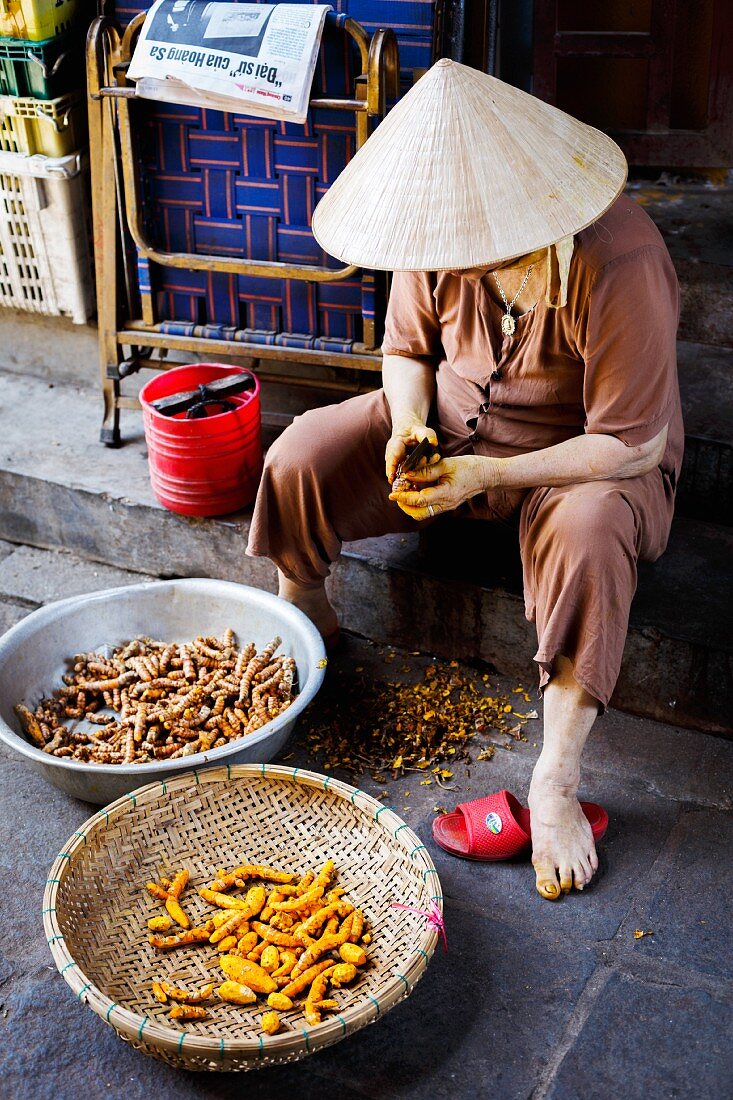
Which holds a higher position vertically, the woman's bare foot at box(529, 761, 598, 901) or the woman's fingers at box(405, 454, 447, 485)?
the woman's fingers at box(405, 454, 447, 485)

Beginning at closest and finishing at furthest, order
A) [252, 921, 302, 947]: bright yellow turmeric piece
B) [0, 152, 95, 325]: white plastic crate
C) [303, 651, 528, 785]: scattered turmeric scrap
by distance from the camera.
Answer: [252, 921, 302, 947]: bright yellow turmeric piece
[303, 651, 528, 785]: scattered turmeric scrap
[0, 152, 95, 325]: white plastic crate

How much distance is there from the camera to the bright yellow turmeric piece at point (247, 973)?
2.10 m

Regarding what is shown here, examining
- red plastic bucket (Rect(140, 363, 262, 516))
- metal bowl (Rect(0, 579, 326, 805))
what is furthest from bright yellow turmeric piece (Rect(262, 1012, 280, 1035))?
red plastic bucket (Rect(140, 363, 262, 516))

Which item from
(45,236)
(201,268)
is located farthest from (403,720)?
(45,236)

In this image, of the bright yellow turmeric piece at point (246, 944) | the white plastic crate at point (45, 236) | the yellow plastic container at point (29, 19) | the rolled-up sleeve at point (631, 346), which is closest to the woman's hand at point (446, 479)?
the rolled-up sleeve at point (631, 346)

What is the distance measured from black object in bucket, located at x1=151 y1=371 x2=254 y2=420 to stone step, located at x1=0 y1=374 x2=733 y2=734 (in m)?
0.34

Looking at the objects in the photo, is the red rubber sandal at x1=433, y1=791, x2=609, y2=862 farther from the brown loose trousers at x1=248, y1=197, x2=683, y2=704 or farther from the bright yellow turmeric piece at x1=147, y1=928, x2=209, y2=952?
the bright yellow turmeric piece at x1=147, y1=928, x2=209, y2=952

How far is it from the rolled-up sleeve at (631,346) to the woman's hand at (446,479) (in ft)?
0.87

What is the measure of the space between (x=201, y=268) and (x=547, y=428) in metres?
1.40

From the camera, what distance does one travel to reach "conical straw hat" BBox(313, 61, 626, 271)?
202cm

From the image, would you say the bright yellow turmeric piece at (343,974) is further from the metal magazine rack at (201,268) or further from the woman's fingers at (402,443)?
the metal magazine rack at (201,268)

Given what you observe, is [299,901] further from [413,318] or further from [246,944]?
[413,318]

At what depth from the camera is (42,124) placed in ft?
11.7

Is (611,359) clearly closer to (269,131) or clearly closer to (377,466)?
(377,466)
